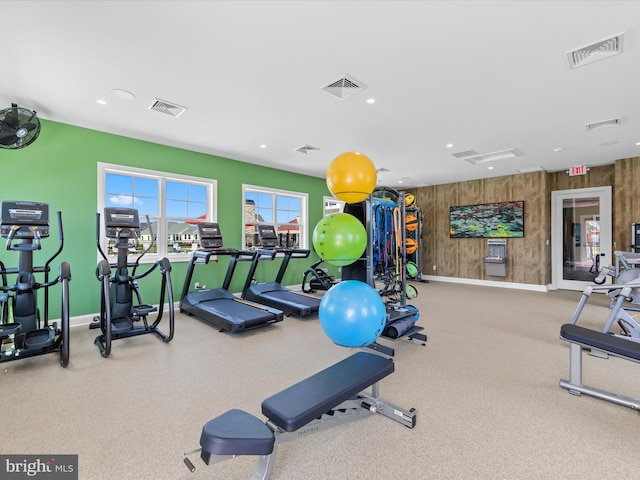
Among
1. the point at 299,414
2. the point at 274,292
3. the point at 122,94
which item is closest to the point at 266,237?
the point at 274,292

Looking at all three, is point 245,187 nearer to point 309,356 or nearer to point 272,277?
point 272,277

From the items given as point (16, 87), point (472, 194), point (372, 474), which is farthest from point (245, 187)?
point (472, 194)

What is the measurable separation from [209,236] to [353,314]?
3.57 metres

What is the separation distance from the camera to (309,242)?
793 centimetres

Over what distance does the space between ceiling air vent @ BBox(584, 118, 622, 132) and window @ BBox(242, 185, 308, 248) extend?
5613mm

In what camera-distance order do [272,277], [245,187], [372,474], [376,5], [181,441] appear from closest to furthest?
[372,474]
[181,441]
[376,5]
[245,187]
[272,277]

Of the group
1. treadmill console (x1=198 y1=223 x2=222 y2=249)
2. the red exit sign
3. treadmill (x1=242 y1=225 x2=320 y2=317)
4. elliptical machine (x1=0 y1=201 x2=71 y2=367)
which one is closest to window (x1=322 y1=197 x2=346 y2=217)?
treadmill (x1=242 y1=225 x2=320 y2=317)

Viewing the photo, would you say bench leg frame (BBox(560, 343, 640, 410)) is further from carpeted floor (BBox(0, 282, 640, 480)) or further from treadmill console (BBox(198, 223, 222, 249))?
treadmill console (BBox(198, 223, 222, 249))

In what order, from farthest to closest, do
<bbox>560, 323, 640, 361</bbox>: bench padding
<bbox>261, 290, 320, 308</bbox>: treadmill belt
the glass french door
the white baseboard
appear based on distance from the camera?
the white baseboard < the glass french door < <bbox>261, 290, 320, 308</bbox>: treadmill belt < <bbox>560, 323, 640, 361</bbox>: bench padding

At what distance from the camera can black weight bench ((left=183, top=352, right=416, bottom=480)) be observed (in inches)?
53.9

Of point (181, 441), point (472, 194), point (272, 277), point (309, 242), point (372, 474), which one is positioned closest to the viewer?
point (372, 474)

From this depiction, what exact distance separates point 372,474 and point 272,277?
5.60 metres

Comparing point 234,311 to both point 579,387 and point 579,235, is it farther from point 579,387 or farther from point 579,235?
point 579,235

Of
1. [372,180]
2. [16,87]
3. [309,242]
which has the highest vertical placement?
[16,87]
